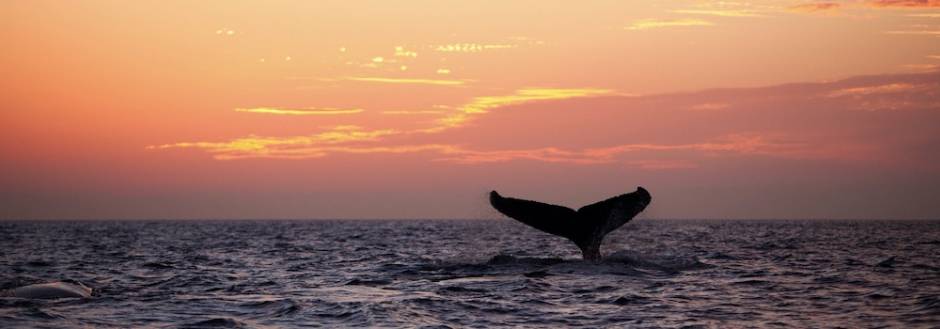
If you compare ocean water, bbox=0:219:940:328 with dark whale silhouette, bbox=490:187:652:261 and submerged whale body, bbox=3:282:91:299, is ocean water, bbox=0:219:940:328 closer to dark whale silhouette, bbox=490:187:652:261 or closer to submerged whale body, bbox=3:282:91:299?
submerged whale body, bbox=3:282:91:299

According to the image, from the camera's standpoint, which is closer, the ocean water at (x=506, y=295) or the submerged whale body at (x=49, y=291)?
the ocean water at (x=506, y=295)

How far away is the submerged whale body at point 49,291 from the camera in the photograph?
67.0ft

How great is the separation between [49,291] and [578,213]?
12.1m

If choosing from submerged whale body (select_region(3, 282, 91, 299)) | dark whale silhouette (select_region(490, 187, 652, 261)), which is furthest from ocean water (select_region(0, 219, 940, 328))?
dark whale silhouette (select_region(490, 187, 652, 261))

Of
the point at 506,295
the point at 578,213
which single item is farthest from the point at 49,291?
the point at 578,213

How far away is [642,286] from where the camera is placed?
21.9 meters

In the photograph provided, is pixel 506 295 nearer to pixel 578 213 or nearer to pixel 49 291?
pixel 578 213

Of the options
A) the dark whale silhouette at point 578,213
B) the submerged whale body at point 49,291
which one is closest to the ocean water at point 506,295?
the submerged whale body at point 49,291

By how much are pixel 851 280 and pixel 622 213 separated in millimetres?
5561

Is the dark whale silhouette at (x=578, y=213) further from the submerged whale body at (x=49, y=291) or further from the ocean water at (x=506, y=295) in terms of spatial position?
the submerged whale body at (x=49, y=291)

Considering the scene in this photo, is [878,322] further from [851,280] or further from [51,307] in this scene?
[51,307]

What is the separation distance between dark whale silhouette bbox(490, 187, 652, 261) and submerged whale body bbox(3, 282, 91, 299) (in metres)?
9.64

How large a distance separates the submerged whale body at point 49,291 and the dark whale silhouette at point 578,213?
9640mm

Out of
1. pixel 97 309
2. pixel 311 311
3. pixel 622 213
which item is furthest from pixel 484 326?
pixel 622 213
